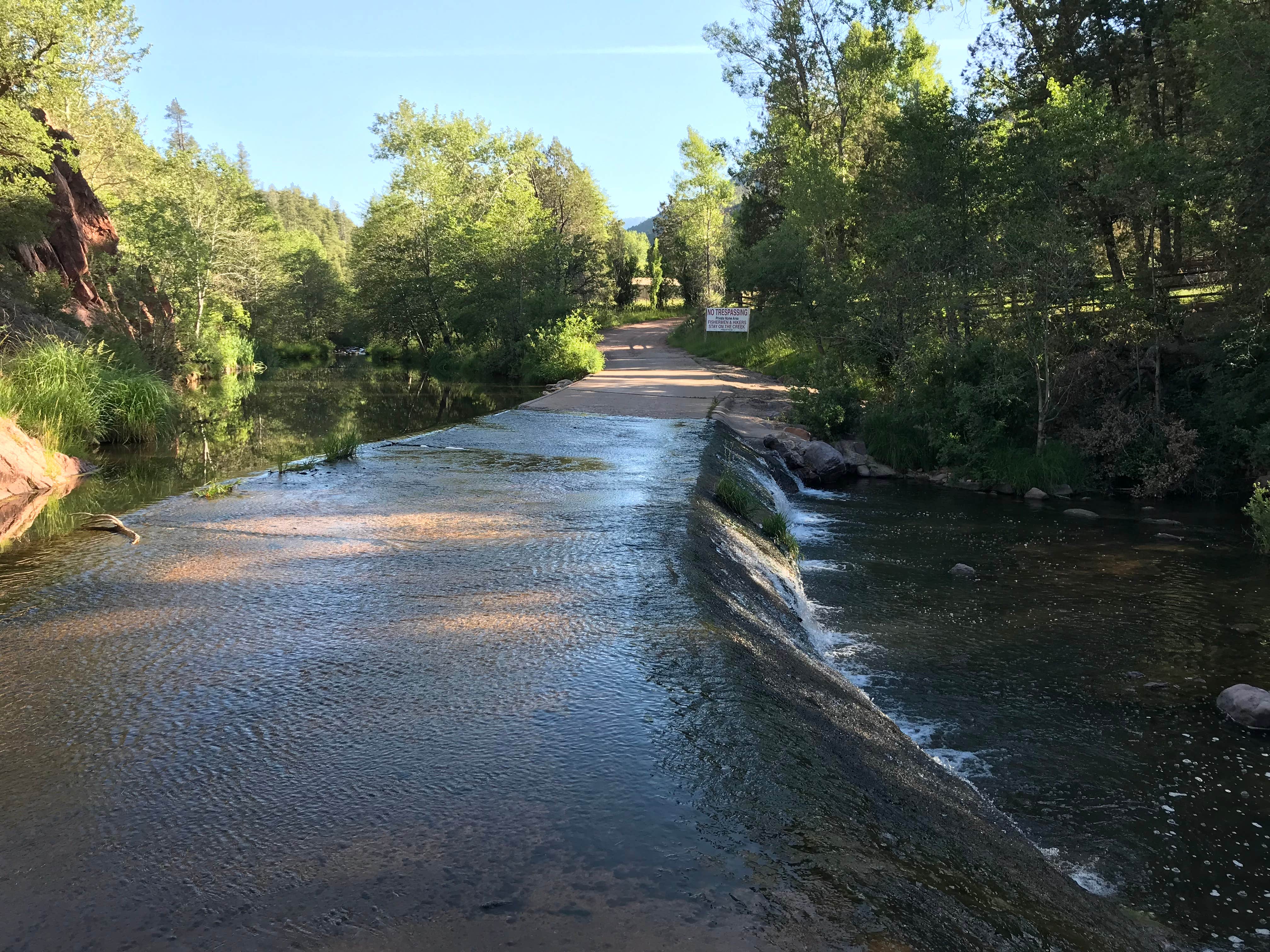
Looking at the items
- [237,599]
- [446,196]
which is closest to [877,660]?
[237,599]

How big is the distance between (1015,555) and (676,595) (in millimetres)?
6972

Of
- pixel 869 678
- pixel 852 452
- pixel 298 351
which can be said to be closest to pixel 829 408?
pixel 852 452

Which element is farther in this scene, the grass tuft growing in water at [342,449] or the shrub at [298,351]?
the shrub at [298,351]

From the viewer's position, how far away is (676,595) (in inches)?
266

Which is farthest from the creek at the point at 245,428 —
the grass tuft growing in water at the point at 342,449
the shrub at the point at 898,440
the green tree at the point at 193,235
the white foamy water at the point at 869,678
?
the shrub at the point at 898,440

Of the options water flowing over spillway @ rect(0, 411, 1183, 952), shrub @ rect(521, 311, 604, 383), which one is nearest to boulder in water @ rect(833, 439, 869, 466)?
water flowing over spillway @ rect(0, 411, 1183, 952)

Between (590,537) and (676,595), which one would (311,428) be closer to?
(590,537)

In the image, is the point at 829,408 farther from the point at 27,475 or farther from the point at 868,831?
the point at 868,831

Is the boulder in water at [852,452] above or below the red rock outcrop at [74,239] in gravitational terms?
below

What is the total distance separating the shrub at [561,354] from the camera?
30.0 m

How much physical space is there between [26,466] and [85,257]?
20.2 m

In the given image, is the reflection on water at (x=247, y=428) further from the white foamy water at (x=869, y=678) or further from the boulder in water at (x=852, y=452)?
the boulder in water at (x=852, y=452)

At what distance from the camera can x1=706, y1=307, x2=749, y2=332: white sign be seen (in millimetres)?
34000

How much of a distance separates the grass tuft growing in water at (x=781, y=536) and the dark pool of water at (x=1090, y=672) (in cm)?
25
